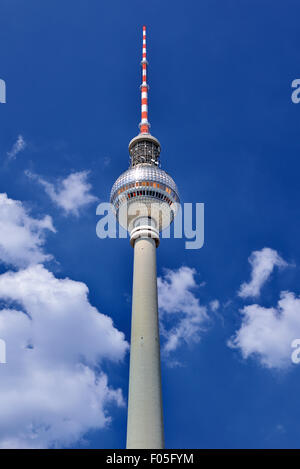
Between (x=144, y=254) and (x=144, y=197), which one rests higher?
(x=144, y=197)

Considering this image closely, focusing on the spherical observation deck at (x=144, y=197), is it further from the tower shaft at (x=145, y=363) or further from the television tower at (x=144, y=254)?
the tower shaft at (x=145, y=363)

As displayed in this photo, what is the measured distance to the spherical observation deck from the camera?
293 feet

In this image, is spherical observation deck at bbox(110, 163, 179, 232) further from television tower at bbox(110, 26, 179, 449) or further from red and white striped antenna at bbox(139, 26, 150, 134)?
Answer: red and white striped antenna at bbox(139, 26, 150, 134)

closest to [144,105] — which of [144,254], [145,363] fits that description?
[144,254]

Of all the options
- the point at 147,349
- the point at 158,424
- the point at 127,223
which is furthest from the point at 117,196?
the point at 158,424

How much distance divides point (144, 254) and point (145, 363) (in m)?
19.0

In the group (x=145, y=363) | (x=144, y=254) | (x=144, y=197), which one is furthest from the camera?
(x=144, y=197)

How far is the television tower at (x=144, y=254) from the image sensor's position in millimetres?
66562

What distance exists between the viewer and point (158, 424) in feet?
218

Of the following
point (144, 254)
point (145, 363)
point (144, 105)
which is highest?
point (144, 105)

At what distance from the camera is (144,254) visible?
82500 mm

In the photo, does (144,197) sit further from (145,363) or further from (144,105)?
(145,363)
